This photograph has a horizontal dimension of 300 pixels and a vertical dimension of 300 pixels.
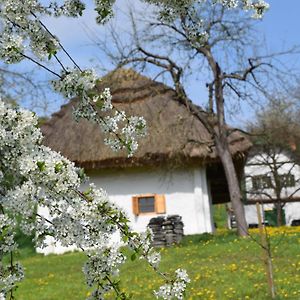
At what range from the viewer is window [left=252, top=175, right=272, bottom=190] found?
31206 mm

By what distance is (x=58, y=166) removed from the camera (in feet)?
7.40

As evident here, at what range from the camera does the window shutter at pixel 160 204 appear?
57.6 feet

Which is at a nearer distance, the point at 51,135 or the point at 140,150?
the point at 140,150

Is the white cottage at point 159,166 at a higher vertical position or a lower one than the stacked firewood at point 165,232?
higher

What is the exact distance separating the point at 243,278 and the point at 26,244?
12.8 metres

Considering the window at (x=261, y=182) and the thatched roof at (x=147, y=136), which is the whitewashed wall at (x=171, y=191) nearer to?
the thatched roof at (x=147, y=136)

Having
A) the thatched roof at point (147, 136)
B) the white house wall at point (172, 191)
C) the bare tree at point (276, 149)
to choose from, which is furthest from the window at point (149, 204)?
the bare tree at point (276, 149)

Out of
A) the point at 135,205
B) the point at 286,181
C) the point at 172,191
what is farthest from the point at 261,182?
the point at 135,205

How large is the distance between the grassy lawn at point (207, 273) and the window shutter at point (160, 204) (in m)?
2.71

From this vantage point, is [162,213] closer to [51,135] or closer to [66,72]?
[51,135]

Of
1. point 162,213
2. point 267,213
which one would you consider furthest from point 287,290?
point 267,213

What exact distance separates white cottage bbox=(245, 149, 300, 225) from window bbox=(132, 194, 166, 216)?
13.0 metres

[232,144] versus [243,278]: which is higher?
[232,144]

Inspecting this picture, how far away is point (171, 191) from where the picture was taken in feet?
58.4
